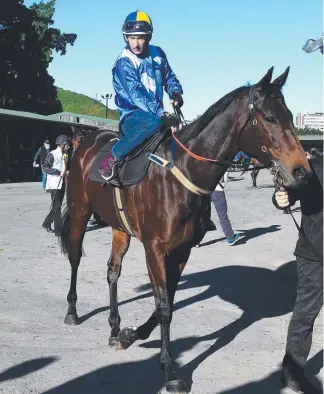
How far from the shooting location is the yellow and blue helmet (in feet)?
17.7

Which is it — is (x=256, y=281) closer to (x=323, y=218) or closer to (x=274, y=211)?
(x=323, y=218)

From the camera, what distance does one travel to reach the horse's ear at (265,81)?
13.7 ft

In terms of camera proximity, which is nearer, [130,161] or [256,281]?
[130,161]

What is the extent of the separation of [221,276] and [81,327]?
2905 millimetres

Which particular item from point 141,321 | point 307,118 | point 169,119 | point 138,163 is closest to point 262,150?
point 169,119

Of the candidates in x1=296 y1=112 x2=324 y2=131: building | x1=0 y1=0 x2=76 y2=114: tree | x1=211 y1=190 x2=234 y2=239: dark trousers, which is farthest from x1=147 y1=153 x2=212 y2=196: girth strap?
x1=0 y1=0 x2=76 y2=114: tree

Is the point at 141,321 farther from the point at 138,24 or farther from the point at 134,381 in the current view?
the point at 138,24

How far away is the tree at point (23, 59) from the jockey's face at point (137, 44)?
41.5 m

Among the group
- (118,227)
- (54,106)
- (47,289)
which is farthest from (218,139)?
(54,106)

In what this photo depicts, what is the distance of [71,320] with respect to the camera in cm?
615

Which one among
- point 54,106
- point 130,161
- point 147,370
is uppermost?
point 54,106

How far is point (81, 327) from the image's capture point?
609cm

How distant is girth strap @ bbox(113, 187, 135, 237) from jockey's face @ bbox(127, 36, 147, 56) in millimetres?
1328

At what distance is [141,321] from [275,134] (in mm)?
3005
